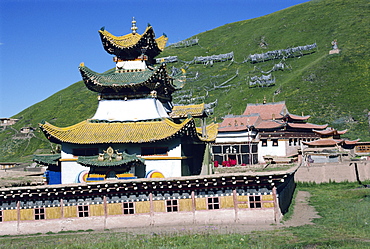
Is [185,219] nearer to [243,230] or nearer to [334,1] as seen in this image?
[243,230]

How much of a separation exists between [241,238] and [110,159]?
1370cm

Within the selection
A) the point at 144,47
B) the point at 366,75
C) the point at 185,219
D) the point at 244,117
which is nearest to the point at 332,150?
the point at 244,117

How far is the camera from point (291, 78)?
410 ft

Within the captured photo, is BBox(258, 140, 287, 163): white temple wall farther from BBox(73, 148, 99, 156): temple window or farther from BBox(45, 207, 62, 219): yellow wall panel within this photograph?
BBox(45, 207, 62, 219): yellow wall panel

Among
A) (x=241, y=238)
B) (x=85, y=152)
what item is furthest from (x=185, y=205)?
(x=85, y=152)

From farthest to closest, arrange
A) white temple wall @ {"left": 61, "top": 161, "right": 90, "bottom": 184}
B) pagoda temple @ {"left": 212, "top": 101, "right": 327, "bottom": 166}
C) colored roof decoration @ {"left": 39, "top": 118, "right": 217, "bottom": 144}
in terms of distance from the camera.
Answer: pagoda temple @ {"left": 212, "top": 101, "right": 327, "bottom": 166}
white temple wall @ {"left": 61, "top": 161, "right": 90, "bottom": 184}
colored roof decoration @ {"left": 39, "top": 118, "right": 217, "bottom": 144}

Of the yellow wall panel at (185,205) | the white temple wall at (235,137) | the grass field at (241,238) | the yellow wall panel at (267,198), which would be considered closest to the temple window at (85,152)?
the grass field at (241,238)

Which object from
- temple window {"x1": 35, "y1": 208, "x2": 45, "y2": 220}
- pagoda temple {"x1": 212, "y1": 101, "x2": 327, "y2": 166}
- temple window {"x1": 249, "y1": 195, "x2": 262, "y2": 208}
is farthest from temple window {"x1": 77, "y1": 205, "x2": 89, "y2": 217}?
pagoda temple {"x1": 212, "y1": 101, "x2": 327, "y2": 166}

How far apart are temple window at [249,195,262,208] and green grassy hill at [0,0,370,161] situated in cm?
6041

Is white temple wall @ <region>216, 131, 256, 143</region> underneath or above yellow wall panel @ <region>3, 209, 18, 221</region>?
above

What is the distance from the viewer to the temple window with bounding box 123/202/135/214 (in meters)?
27.5

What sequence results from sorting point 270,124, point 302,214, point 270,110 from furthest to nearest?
point 270,110 → point 270,124 → point 302,214

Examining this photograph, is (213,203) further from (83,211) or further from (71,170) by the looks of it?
(71,170)

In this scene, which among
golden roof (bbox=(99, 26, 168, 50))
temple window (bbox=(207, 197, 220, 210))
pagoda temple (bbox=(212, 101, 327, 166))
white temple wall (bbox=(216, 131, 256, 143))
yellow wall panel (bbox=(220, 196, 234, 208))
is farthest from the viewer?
white temple wall (bbox=(216, 131, 256, 143))
